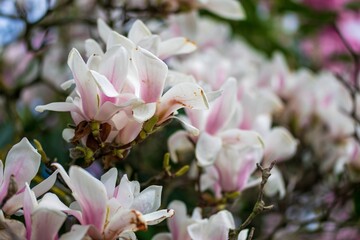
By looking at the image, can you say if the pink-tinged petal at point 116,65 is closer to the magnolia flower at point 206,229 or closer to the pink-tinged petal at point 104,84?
the pink-tinged petal at point 104,84

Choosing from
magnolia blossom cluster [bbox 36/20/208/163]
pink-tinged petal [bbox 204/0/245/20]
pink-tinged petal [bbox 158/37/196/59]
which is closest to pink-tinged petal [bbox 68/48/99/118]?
magnolia blossom cluster [bbox 36/20/208/163]

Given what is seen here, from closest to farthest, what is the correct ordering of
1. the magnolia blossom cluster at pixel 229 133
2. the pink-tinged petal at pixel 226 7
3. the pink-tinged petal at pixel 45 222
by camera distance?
the pink-tinged petal at pixel 45 222 → the magnolia blossom cluster at pixel 229 133 → the pink-tinged petal at pixel 226 7

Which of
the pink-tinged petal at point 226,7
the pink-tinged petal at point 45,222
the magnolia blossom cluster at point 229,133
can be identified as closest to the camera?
the pink-tinged petal at point 45,222

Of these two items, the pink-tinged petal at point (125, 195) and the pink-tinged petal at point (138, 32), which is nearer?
the pink-tinged petal at point (125, 195)

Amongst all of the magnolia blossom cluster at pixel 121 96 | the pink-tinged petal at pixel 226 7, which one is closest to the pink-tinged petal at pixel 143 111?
the magnolia blossom cluster at pixel 121 96

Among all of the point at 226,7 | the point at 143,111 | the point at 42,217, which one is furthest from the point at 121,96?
the point at 226,7
